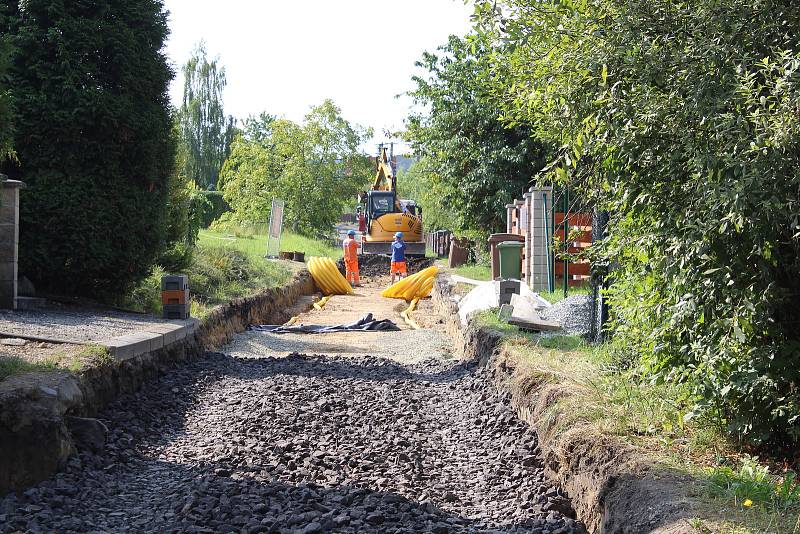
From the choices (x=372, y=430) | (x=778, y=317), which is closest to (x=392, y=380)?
(x=372, y=430)

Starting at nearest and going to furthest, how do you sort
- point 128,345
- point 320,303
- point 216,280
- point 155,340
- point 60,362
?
point 60,362 < point 128,345 < point 155,340 < point 216,280 < point 320,303

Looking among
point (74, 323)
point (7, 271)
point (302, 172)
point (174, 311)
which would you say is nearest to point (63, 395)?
point (74, 323)

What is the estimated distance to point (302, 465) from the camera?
6680 millimetres

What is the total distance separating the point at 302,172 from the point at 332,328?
1308 inches

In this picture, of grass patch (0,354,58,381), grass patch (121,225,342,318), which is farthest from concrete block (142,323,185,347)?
grass patch (0,354,58,381)

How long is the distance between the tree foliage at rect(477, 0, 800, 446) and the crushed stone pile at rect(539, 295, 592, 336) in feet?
15.4

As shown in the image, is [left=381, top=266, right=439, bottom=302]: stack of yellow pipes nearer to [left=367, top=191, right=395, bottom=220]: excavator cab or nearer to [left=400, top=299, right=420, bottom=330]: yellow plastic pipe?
[left=400, top=299, right=420, bottom=330]: yellow plastic pipe

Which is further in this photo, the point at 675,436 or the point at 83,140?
the point at 83,140

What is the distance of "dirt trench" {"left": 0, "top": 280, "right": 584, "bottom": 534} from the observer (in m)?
5.52

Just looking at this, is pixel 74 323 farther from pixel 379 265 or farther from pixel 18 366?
pixel 379 265

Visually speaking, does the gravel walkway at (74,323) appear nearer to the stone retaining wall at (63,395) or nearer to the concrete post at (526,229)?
the stone retaining wall at (63,395)

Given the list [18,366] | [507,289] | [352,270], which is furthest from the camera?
[352,270]

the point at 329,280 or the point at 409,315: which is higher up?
the point at 329,280

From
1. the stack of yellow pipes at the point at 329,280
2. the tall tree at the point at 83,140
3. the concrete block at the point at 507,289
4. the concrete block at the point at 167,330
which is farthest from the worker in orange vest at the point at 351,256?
the concrete block at the point at 167,330
